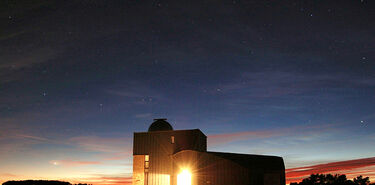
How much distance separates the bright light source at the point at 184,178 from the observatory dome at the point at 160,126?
721cm

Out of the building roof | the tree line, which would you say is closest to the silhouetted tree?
the tree line

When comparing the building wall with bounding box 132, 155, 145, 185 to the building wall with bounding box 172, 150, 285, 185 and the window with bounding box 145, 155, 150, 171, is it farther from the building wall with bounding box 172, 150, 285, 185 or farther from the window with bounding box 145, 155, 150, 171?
the building wall with bounding box 172, 150, 285, 185

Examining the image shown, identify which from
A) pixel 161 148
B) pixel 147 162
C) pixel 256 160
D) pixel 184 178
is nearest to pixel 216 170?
pixel 184 178

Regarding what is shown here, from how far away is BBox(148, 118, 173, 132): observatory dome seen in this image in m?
37.0

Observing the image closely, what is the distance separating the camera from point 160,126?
122 ft

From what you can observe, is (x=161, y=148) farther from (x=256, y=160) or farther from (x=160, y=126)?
(x=256, y=160)

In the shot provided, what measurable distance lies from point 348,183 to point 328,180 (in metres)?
3.40

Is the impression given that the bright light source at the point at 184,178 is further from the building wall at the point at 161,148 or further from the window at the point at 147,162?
the window at the point at 147,162

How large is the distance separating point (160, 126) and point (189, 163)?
763cm

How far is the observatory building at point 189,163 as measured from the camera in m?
29.0

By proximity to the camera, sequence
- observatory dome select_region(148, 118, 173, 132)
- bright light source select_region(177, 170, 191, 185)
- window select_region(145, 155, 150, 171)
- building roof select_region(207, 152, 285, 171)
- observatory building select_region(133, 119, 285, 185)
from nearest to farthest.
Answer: observatory building select_region(133, 119, 285, 185) → building roof select_region(207, 152, 285, 171) → bright light source select_region(177, 170, 191, 185) → window select_region(145, 155, 150, 171) → observatory dome select_region(148, 118, 173, 132)

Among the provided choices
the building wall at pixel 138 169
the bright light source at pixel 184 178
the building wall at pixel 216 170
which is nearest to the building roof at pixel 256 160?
the building wall at pixel 216 170

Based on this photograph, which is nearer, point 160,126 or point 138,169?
point 138,169

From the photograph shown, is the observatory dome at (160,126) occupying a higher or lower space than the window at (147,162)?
higher
